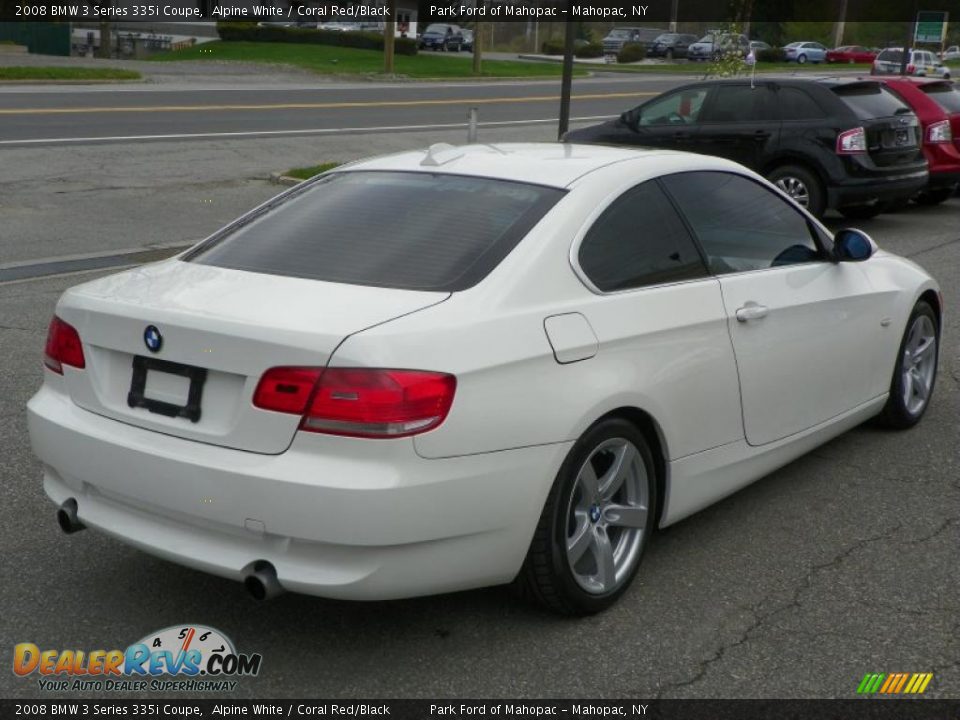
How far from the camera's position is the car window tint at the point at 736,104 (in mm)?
13719

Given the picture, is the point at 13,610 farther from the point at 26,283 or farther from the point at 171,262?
the point at 26,283

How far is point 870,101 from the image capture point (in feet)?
44.2

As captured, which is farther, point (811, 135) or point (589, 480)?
point (811, 135)

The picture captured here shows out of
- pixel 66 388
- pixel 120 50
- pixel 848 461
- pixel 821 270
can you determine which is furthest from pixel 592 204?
pixel 120 50

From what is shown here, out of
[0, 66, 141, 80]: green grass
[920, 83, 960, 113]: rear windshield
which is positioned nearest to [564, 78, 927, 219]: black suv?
[920, 83, 960, 113]: rear windshield

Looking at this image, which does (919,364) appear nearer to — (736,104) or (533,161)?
(533,161)

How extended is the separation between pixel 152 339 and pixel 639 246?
172cm

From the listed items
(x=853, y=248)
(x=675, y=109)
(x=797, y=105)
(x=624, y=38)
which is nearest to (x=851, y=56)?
(x=624, y=38)

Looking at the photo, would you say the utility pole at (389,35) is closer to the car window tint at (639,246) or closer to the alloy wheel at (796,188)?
the alloy wheel at (796,188)

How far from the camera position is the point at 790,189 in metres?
13.4

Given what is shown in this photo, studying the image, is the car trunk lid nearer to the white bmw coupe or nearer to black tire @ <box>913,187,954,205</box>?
the white bmw coupe

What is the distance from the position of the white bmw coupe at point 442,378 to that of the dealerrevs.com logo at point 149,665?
0.34 metres

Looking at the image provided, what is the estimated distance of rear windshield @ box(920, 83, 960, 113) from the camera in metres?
15.7
